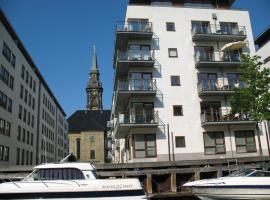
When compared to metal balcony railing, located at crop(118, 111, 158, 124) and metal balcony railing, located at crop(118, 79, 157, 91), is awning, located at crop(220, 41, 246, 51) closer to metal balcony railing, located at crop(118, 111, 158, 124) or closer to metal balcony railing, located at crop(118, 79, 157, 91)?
metal balcony railing, located at crop(118, 79, 157, 91)

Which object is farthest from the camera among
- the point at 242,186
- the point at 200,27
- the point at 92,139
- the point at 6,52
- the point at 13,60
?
the point at 92,139

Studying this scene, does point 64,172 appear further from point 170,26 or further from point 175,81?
point 170,26

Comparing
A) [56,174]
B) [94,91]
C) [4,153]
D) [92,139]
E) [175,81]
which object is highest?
[94,91]

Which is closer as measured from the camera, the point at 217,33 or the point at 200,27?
the point at 217,33

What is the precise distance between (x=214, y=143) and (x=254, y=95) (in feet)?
24.7

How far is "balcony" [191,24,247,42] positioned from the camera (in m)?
31.6

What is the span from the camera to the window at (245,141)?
29.7 meters

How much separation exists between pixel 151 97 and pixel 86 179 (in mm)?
17575

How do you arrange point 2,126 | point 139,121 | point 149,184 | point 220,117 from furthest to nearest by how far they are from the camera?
point 2,126
point 220,117
point 139,121
point 149,184

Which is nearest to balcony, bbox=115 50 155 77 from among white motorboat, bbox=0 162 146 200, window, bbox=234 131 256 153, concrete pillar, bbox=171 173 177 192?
window, bbox=234 131 256 153

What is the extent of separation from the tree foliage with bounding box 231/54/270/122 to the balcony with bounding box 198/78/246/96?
4.29 metres

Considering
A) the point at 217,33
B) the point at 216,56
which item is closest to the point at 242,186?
the point at 216,56

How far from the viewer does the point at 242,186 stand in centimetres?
1430

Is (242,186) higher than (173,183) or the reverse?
higher
